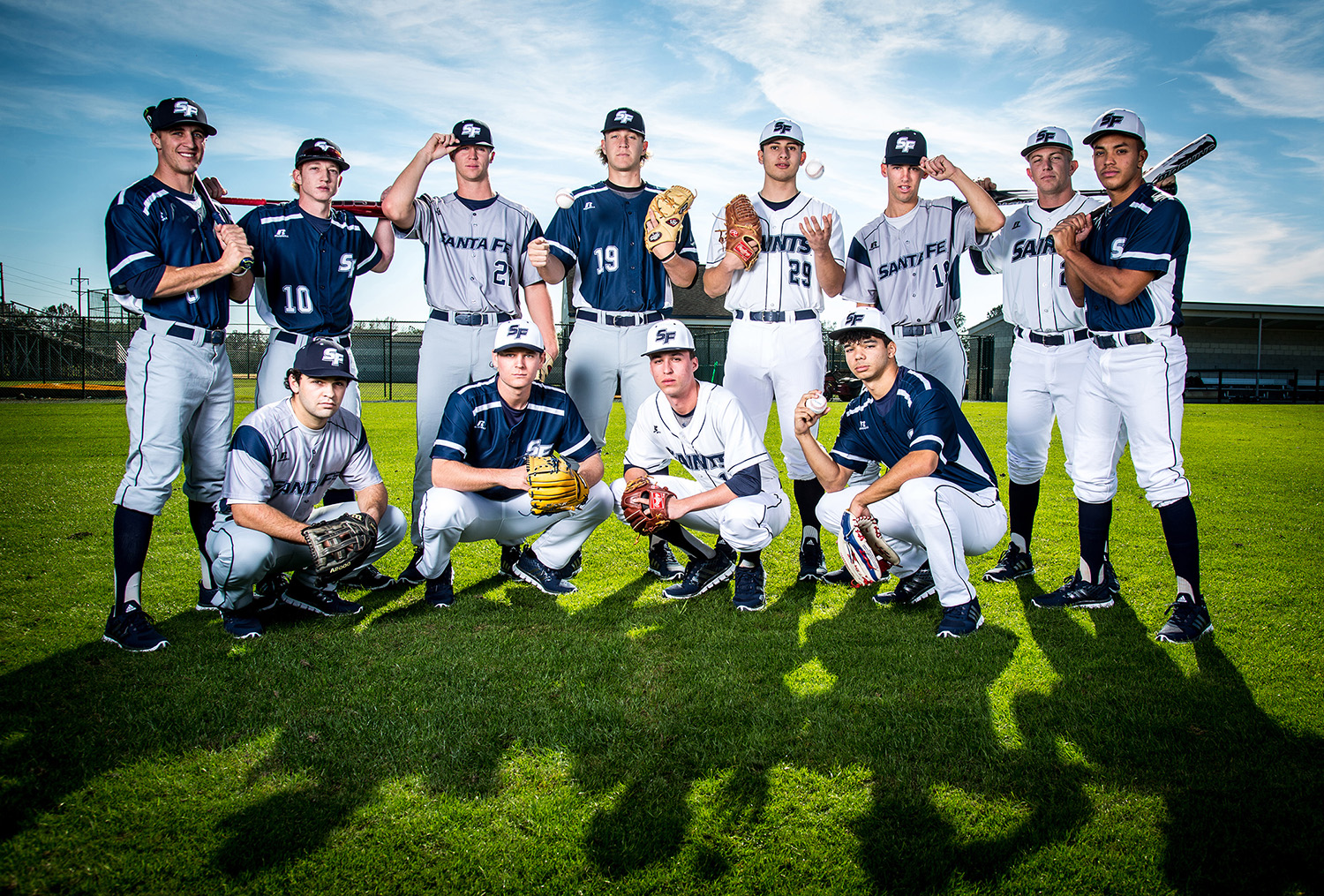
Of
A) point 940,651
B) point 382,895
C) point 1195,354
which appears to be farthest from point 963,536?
point 1195,354

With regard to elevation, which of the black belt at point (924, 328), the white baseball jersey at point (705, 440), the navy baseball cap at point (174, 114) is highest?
the navy baseball cap at point (174, 114)

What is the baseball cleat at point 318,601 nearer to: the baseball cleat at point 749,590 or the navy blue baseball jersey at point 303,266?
the navy blue baseball jersey at point 303,266

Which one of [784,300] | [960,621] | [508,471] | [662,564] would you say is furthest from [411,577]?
[960,621]

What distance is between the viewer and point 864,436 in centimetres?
459

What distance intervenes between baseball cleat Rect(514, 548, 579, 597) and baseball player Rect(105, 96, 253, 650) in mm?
1846

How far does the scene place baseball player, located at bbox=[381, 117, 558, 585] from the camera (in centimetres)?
508

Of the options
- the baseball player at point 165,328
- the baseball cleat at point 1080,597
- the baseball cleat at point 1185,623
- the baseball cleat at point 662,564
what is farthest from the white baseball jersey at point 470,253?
the baseball cleat at point 1185,623

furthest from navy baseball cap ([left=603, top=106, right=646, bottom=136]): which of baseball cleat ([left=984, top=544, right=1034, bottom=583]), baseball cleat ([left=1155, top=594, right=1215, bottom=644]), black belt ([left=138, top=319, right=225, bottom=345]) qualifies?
baseball cleat ([left=1155, top=594, right=1215, bottom=644])

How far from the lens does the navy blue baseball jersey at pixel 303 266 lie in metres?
4.63

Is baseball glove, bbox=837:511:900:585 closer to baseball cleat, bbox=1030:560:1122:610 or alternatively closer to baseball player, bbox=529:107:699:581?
baseball cleat, bbox=1030:560:1122:610

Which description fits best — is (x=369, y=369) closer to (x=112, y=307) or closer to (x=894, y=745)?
(x=112, y=307)

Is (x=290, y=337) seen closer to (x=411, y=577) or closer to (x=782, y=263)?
(x=411, y=577)

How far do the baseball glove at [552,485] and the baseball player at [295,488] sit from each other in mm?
929

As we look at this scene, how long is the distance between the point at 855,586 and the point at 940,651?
1.26 metres
